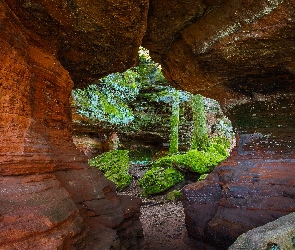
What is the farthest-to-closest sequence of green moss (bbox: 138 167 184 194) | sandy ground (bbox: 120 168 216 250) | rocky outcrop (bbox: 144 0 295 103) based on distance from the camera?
green moss (bbox: 138 167 184 194) → sandy ground (bbox: 120 168 216 250) → rocky outcrop (bbox: 144 0 295 103)

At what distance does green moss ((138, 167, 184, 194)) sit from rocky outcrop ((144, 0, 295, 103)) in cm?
621

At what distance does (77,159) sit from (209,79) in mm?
4284

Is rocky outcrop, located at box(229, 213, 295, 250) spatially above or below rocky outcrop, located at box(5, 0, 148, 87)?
below

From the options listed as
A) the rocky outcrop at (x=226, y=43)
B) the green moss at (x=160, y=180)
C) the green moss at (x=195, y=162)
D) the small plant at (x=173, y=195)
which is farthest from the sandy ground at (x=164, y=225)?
the rocky outcrop at (x=226, y=43)

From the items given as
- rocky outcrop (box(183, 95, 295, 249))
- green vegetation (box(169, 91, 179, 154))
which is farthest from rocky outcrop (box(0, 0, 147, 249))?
green vegetation (box(169, 91, 179, 154))

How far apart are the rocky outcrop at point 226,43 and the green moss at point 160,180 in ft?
20.4

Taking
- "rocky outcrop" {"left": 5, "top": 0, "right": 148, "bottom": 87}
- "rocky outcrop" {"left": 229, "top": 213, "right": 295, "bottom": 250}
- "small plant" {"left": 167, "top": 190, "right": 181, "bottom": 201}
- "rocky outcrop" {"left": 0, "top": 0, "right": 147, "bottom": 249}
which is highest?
"rocky outcrop" {"left": 5, "top": 0, "right": 148, "bottom": 87}

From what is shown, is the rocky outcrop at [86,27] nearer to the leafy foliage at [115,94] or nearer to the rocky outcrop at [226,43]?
the rocky outcrop at [226,43]

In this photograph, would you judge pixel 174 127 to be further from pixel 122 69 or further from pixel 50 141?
pixel 50 141

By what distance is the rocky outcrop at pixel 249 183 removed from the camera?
225 inches

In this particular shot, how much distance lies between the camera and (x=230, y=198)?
637 cm

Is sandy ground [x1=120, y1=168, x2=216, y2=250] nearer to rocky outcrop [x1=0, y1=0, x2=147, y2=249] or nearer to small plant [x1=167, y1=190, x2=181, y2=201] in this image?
small plant [x1=167, y1=190, x2=181, y2=201]

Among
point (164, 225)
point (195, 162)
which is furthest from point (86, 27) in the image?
point (195, 162)

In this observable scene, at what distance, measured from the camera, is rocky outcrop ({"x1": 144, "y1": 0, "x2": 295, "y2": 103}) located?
4551mm
